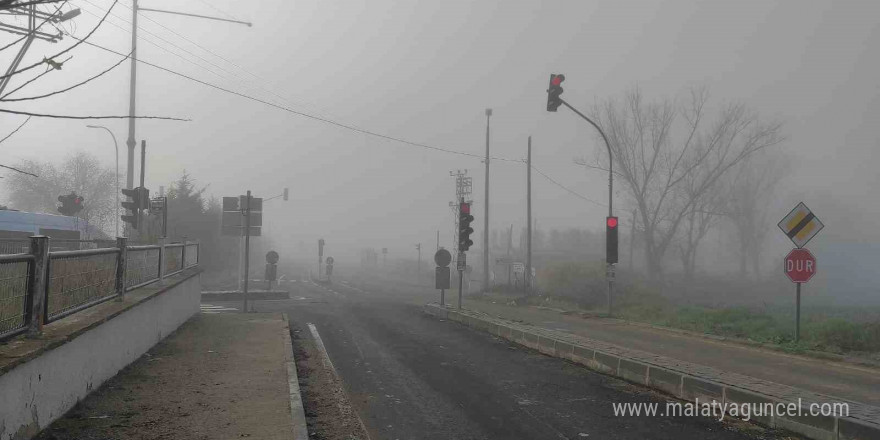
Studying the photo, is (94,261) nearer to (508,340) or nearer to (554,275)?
(508,340)

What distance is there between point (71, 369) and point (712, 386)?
275 inches

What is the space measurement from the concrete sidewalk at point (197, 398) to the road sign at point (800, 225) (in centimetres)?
1032

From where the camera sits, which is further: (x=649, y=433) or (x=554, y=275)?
(x=554, y=275)

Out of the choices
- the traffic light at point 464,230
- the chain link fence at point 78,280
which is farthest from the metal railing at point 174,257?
the traffic light at point 464,230

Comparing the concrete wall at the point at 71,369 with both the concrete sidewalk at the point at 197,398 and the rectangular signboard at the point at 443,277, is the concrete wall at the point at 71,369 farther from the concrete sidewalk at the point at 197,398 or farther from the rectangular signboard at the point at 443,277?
the rectangular signboard at the point at 443,277

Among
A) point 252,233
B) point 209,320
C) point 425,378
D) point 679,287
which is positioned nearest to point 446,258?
A: point 252,233

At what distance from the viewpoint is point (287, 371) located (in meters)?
7.59

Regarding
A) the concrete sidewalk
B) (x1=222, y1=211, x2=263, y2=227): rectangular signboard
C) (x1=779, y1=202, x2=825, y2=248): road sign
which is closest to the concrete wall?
the concrete sidewalk

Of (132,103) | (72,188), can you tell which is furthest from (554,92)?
(72,188)

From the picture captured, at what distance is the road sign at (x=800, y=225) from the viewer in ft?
36.8

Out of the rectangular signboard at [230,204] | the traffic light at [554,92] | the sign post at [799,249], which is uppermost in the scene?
the traffic light at [554,92]

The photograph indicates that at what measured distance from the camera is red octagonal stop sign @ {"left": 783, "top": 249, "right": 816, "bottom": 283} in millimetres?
10875

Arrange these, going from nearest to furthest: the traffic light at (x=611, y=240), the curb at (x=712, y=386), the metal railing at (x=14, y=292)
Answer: the metal railing at (x=14, y=292)
the curb at (x=712, y=386)
the traffic light at (x=611, y=240)

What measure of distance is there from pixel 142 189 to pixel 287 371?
35.2 feet
